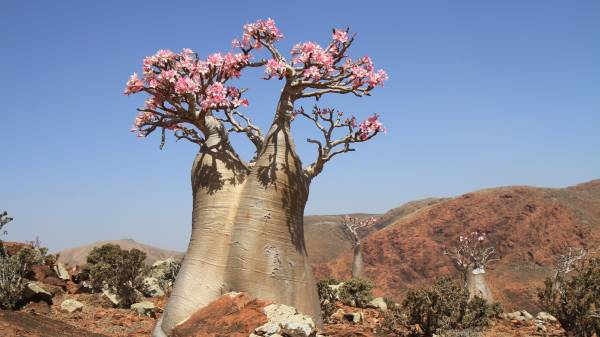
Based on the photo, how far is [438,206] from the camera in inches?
1316

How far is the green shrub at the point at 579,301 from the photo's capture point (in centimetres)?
848

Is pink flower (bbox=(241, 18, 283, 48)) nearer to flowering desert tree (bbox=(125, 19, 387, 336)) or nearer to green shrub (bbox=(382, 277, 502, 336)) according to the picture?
flowering desert tree (bbox=(125, 19, 387, 336))

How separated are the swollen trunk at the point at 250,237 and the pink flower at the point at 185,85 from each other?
99cm

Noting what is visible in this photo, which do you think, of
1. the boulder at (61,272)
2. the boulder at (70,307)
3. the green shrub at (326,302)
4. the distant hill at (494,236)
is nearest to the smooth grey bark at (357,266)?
the green shrub at (326,302)

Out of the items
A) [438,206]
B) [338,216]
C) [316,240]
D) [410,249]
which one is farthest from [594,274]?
[338,216]

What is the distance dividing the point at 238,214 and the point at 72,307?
4593mm

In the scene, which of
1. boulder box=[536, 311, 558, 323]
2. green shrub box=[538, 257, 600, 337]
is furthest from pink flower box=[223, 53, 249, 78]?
boulder box=[536, 311, 558, 323]

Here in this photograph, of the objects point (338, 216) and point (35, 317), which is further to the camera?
point (338, 216)

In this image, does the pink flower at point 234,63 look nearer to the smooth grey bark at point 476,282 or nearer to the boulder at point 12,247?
the boulder at point 12,247

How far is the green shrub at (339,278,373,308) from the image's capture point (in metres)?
12.3

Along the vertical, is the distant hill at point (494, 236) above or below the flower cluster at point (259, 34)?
below

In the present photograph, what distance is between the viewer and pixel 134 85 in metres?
6.02

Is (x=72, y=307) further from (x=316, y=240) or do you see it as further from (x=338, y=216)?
(x=338, y=216)

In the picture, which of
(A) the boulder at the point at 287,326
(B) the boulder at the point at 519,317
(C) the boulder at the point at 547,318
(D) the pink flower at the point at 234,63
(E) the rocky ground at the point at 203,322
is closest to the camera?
(A) the boulder at the point at 287,326
